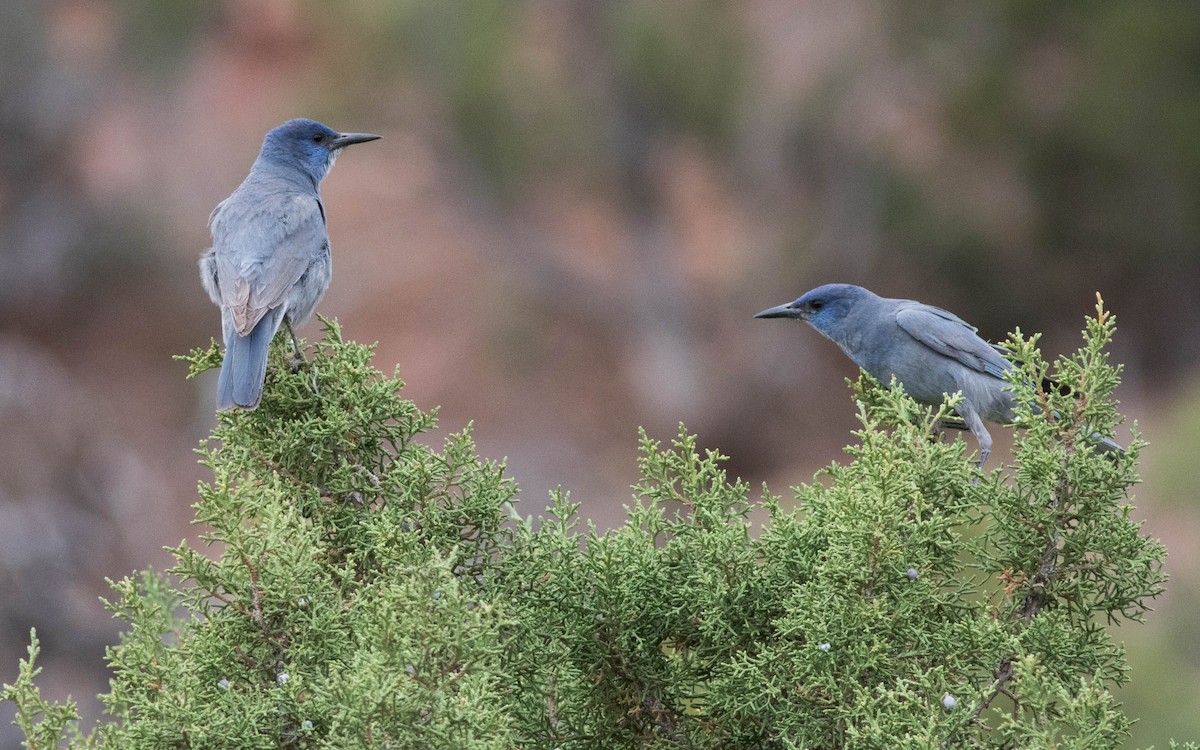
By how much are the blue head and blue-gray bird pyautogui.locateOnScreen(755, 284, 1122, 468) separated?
189 centimetres

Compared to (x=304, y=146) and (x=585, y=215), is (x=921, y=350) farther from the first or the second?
(x=585, y=215)

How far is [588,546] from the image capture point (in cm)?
242

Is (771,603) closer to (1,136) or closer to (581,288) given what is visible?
(581,288)

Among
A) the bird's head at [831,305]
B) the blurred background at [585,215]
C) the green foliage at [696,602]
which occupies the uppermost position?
the blurred background at [585,215]

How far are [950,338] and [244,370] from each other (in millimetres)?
2281

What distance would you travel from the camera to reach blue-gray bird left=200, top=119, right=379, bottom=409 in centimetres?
346

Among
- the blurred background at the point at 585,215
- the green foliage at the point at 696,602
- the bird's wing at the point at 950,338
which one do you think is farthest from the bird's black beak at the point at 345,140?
the blurred background at the point at 585,215

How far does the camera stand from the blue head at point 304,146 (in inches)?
186

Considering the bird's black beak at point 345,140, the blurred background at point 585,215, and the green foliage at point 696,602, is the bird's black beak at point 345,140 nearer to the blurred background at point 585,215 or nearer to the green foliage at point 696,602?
the green foliage at point 696,602

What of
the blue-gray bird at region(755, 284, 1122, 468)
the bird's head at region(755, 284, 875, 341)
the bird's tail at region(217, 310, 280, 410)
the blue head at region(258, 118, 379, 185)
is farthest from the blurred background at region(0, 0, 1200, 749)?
the bird's tail at region(217, 310, 280, 410)

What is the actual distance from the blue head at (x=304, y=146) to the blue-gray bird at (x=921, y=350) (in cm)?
189

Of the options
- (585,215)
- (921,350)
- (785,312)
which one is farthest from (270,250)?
(585,215)

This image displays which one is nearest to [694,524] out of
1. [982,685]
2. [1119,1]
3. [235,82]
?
[982,685]

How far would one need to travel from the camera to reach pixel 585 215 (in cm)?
1759
